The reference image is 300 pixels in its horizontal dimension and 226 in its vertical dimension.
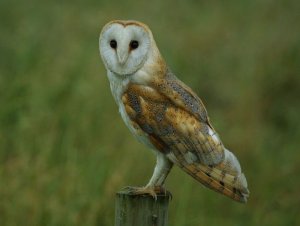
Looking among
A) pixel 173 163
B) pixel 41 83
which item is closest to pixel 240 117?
Result: pixel 41 83

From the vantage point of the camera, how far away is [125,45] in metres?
4.08

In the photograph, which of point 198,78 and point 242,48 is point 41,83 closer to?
point 198,78

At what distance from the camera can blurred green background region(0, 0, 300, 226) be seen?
19.3 ft

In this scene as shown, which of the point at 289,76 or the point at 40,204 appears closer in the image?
the point at 40,204

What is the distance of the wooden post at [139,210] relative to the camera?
385 cm

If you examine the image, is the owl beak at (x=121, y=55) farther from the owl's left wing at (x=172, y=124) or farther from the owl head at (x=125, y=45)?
the owl's left wing at (x=172, y=124)

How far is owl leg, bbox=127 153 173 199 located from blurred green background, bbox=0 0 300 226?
1434 mm

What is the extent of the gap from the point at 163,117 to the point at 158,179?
0.30m

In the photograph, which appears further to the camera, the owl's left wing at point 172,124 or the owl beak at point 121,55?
the owl's left wing at point 172,124

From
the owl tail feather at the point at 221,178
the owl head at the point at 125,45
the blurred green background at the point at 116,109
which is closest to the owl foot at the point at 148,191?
the owl tail feather at the point at 221,178

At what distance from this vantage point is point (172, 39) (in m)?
10.4

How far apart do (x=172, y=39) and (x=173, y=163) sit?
6.26m

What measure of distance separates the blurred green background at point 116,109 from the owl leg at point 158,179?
1434 millimetres

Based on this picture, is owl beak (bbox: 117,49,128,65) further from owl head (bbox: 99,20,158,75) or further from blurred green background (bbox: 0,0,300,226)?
blurred green background (bbox: 0,0,300,226)
